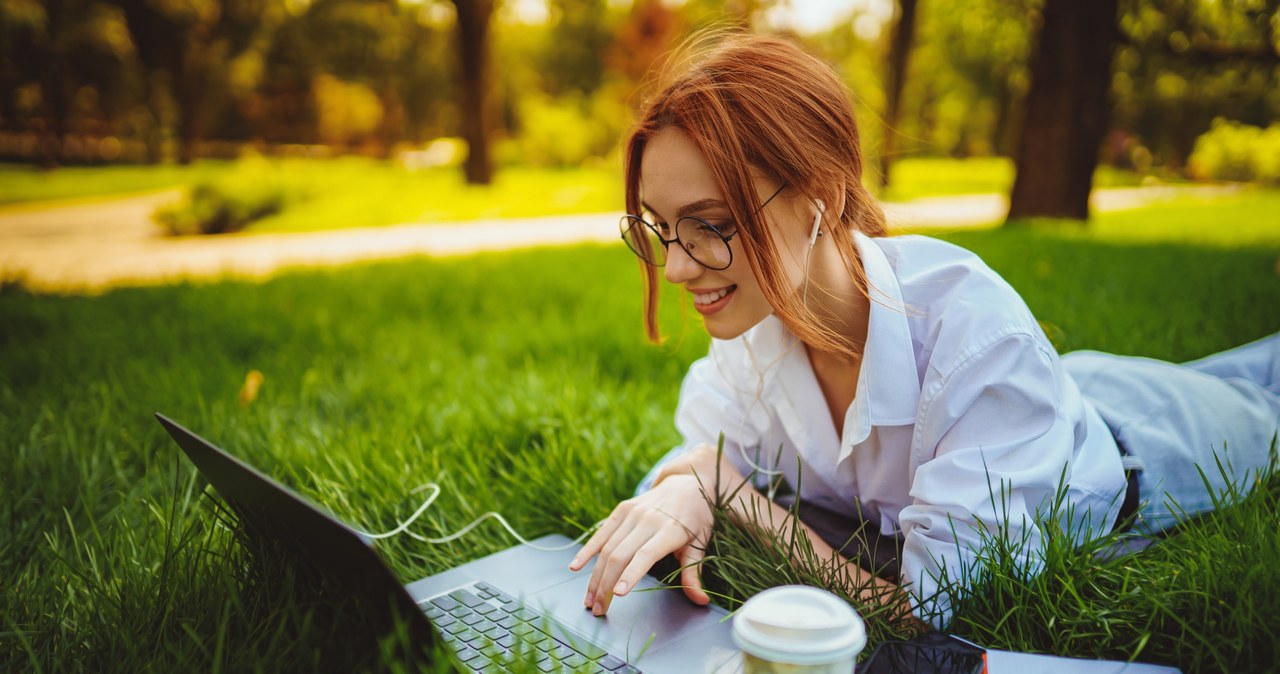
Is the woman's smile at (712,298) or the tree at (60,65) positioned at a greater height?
the tree at (60,65)

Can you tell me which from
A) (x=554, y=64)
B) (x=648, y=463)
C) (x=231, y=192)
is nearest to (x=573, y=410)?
(x=648, y=463)

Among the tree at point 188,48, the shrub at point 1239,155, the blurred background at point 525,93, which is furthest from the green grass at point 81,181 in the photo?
the shrub at point 1239,155

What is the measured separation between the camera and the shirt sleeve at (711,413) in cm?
207

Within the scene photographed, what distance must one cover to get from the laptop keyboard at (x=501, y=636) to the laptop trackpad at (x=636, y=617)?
0.12 ft

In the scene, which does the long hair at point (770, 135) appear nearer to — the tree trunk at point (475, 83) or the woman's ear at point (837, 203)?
the woman's ear at point (837, 203)

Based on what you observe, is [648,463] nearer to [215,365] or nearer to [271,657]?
[271,657]

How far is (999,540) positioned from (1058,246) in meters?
4.90

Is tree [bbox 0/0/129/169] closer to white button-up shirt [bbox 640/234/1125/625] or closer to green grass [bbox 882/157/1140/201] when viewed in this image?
white button-up shirt [bbox 640/234/1125/625]

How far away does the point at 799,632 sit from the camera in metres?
0.80

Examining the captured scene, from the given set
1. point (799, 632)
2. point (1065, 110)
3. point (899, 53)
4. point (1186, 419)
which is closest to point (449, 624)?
point (799, 632)

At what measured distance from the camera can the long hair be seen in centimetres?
152

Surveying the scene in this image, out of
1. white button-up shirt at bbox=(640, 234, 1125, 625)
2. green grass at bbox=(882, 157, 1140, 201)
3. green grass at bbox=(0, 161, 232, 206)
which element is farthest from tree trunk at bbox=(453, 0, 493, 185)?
white button-up shirt at bbox=(640, 234, 1125, 625)

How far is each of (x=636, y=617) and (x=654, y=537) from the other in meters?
0.15

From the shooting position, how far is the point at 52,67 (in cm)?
1903
